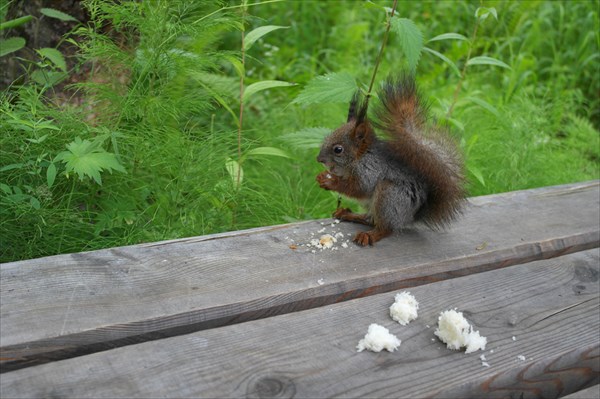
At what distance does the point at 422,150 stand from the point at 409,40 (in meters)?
0.41

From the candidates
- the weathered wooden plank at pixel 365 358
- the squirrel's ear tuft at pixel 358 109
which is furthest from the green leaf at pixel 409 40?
the weathered wooden plank at pixel 365 358

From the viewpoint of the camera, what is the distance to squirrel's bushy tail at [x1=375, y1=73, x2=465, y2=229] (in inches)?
79.5

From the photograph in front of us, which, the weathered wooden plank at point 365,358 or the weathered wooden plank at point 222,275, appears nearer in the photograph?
the weathered wooden plank at point 365,358

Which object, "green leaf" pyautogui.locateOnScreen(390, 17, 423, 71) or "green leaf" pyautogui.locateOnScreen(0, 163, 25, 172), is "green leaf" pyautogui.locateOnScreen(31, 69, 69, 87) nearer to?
"green leaf" pyautogui.locateOnScreen(0, 163, 25, 172)

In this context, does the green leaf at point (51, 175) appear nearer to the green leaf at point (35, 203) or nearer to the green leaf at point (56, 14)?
the green leaf at point (35, 203)

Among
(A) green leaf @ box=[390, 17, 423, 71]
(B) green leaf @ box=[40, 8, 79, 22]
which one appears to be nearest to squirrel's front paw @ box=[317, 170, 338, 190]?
(A) green leaf @ box=[390, 17, 423, 71]

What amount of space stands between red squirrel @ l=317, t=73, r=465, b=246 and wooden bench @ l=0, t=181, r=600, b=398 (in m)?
0.07

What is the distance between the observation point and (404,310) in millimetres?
1584

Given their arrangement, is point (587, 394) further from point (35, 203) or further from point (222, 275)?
point (35, 203)

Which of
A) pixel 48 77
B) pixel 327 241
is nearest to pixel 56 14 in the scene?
pixel 48 77

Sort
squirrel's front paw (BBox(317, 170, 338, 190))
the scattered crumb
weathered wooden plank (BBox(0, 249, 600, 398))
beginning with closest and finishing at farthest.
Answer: weathered wooden plank (BBox(0, 249, 600, 398)) → the scattered crumb → squirrel's front paw (BBox(317, 170, 338, 190))

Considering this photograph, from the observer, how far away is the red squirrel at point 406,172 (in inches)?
79.3

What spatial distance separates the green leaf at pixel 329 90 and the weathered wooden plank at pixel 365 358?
31.0 inches

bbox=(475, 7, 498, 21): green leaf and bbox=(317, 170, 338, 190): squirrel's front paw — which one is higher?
bbox=(475, 7, 498, 21): green leaf
